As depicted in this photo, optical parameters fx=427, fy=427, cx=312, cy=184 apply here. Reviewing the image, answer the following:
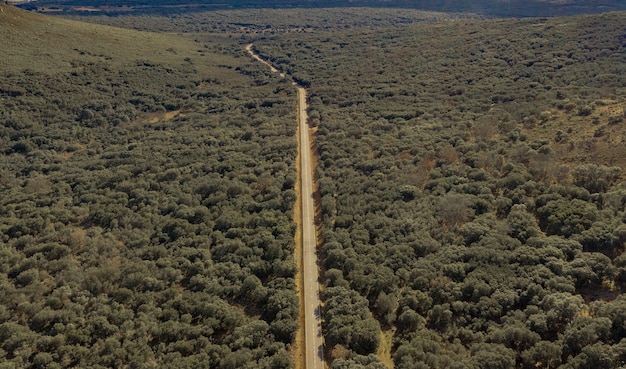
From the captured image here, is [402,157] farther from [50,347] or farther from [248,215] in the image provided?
[50,347]

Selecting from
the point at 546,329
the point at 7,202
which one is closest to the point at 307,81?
the point at 7,202

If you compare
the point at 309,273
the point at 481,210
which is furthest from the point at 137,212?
the point at 481,210

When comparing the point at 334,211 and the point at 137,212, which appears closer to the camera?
A: the point at 334,211

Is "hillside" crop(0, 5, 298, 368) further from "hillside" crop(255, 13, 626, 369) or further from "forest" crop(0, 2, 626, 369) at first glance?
"hillside" crop(255, 13, 626, 369)

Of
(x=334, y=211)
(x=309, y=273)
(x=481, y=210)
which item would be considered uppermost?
(x=481, y=210)

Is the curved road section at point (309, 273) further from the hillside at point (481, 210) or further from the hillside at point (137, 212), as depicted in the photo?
the hillside at point (137, 212)

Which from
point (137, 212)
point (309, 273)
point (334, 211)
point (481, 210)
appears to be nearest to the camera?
point (309, 273)

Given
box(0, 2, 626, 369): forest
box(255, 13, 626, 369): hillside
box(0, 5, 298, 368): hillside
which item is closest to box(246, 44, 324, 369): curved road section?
box(0, 2, 626, 369): forest

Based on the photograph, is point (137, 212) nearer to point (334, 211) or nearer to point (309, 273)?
point (309, 273)
